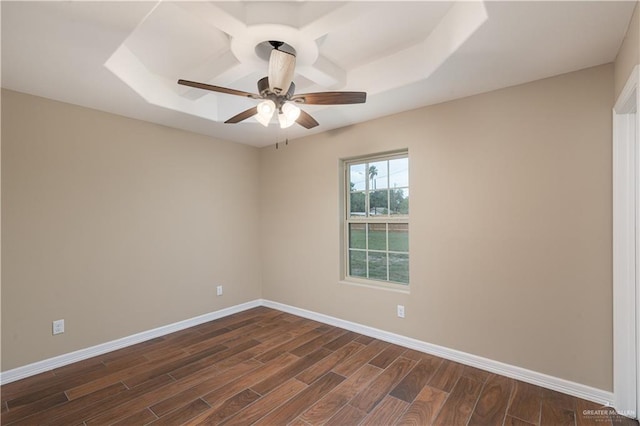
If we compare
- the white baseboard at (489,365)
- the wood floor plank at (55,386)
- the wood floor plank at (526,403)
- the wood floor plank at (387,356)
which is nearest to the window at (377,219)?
the white baseboard at (489,365)

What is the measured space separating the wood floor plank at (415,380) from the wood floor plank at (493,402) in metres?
0.40

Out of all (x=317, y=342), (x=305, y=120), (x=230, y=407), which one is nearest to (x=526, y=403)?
(x=317, y=342)

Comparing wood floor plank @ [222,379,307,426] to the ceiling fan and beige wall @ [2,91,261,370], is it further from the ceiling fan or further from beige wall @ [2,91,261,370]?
the ceiling fan

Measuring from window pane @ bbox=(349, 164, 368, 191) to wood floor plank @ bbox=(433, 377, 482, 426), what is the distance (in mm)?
2172

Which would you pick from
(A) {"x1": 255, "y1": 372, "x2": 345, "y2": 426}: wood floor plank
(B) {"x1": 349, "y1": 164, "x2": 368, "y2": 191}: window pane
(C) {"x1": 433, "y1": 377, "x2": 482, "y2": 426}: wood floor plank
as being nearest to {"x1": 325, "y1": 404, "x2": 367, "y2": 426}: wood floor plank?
(A) {"x1": 255, "y1": 372, "x2": 345, "y2": 426}: wood floor plank

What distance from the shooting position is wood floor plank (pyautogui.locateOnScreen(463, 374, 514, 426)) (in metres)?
1.97

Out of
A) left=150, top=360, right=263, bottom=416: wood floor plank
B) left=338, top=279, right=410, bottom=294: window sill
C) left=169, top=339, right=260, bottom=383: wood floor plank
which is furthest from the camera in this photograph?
left=338, top=279, right=410, bottom=294: window sill

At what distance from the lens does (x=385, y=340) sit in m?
3.22

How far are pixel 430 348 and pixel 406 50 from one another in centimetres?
272

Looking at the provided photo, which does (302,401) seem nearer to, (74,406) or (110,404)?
(110,404)

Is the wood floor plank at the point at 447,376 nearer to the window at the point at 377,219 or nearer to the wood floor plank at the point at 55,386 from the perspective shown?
the window at the point at 377,219

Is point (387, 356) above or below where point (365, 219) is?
below

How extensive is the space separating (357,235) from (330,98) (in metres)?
2.02

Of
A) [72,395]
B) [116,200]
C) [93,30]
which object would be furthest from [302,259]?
[93,30]
